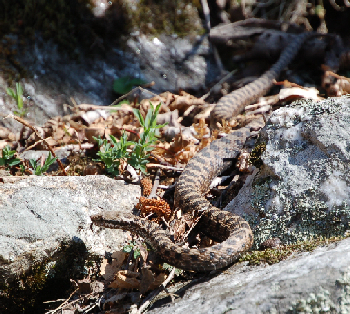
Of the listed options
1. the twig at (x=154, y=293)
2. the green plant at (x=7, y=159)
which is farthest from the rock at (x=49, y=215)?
the twig at (x=154, y=293)

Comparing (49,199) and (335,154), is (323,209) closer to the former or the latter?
(335,154)

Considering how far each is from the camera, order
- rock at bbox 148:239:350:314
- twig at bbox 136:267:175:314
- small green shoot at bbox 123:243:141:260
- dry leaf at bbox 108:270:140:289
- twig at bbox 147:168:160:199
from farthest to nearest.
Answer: twig at bbox 147:168:160:199 → small green shoot at bbox 123:243:141:260 → dry leaf at bbox 108:270:140:289 → twig at bbox 136:267:175:314 → rock at bbox 148:239:350:314

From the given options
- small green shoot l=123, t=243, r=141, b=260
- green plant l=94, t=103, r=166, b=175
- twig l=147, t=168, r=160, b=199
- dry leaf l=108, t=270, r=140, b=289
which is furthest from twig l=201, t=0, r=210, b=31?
dry leaf l=108, t=270, r=140, b=289

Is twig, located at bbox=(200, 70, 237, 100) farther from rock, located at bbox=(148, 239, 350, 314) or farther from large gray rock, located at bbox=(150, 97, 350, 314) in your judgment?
rock, located at bbox=(148, 239, 350, 314)

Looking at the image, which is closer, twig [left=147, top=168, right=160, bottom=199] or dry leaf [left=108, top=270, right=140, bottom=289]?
dry leaf [left=108, top=270, right=140, bottom=289]

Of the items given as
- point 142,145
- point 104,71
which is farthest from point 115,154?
point 104,71

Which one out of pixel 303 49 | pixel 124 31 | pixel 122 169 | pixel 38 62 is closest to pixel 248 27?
pixel 303 49

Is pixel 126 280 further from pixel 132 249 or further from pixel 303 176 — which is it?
pixel 303 176
